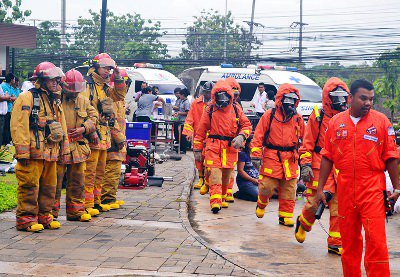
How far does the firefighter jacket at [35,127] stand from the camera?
8.78m

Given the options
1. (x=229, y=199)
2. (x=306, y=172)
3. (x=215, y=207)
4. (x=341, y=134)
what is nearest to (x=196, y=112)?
(x=229, y=199)

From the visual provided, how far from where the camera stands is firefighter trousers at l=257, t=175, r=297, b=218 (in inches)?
421

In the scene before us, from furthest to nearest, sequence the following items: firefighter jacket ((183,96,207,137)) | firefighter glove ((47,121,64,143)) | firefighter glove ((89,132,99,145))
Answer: firefighter jacket ((183,96,207,137))
firefighter glove ((89,132,99,145))
firefighter glove ((47,121,64,143))

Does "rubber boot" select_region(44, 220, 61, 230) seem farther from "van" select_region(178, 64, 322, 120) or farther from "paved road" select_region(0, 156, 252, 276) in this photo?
"van" select_region(178, 64, 322, 120)

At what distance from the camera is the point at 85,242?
8.43 m

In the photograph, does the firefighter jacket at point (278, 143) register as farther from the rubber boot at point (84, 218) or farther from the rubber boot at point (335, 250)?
the rubber boot at point (84, 218)

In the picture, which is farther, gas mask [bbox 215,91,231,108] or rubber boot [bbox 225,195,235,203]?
rubber boot [bbox 225,195,235,203]

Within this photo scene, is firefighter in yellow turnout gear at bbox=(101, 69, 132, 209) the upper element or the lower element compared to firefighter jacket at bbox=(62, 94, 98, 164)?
lower

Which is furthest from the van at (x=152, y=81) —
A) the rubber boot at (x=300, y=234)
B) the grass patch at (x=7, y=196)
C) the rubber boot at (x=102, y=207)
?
the rubber boot at (x=300, y=234)

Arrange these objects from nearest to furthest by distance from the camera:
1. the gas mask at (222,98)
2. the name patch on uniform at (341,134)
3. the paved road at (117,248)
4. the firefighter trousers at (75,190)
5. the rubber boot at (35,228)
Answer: the name patch on uniform at (341,134)
the paved road at (117,248)
the rubber boot at (35,228)
the firefighter trousers at (75,190)
the gas mask at (222,98)

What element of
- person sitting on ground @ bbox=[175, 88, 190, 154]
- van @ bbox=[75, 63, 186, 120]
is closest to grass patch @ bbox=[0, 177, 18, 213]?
person sitting on ground @ bbox=[175, 88, 190, 154]

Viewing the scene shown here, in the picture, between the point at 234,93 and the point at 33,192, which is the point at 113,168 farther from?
the point at 234,93

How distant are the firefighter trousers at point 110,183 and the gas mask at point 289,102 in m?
2.61

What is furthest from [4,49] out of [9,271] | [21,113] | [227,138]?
[9,271]
